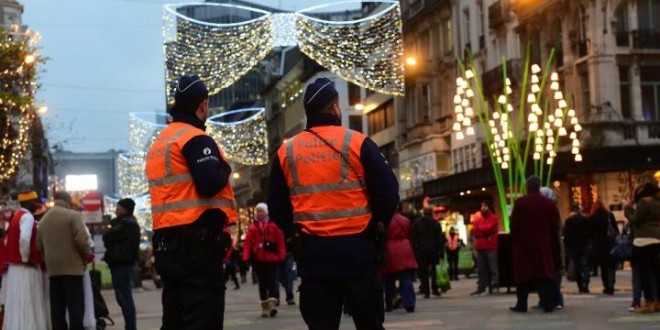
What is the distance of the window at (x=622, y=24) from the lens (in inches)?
1945

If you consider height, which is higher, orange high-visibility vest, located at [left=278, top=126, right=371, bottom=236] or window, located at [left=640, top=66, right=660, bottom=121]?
window, located at [left=640, top=66, right=660, bottom=121]

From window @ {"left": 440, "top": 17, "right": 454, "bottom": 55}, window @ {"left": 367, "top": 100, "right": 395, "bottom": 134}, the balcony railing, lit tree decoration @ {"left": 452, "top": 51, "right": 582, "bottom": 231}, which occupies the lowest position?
lit tree decoration @ {"left": 452, "top": 51, "right": 582, "bottom": 231}

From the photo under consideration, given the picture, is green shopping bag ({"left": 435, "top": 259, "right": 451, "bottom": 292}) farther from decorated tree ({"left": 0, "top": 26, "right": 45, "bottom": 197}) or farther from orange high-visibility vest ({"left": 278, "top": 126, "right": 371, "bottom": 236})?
orange high-visibility vest ({"left": 278, "top": 126, "right": 371, "bottom": 236})

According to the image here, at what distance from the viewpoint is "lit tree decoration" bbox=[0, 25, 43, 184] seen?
122 feet

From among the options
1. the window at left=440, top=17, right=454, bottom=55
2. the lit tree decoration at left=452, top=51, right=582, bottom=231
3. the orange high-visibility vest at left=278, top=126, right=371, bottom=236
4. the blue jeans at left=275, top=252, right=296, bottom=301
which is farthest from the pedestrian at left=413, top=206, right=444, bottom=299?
the window at left=440, top=17, right=454, bottom=55

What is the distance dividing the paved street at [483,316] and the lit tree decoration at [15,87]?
1258 centimetres

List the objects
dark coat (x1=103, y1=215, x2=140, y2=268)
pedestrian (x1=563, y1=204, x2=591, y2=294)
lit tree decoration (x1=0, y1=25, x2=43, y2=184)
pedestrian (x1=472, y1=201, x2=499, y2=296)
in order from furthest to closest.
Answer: lit tree decoration (x1=0, y1=25, x2=43, y2=184) → pedestrian (x1=472, y1=201, x2=499, y2=296) → pedestrian (x1=563, y1=204, x2=591, y2=294) → dark coat (x1=103, y1=215, x2=140, y2=268)

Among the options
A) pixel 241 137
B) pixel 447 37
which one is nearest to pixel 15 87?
pixel 241 137

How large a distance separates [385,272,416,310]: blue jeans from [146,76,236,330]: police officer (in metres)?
12.4

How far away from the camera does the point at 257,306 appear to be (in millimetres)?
26656

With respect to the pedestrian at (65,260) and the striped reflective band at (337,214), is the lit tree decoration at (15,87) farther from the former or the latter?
the striped reflective band at (337,214)

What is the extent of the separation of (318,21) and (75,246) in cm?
1808

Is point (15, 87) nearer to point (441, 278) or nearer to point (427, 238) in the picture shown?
point (441, 278)

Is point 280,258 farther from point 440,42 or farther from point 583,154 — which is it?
point 440,42
